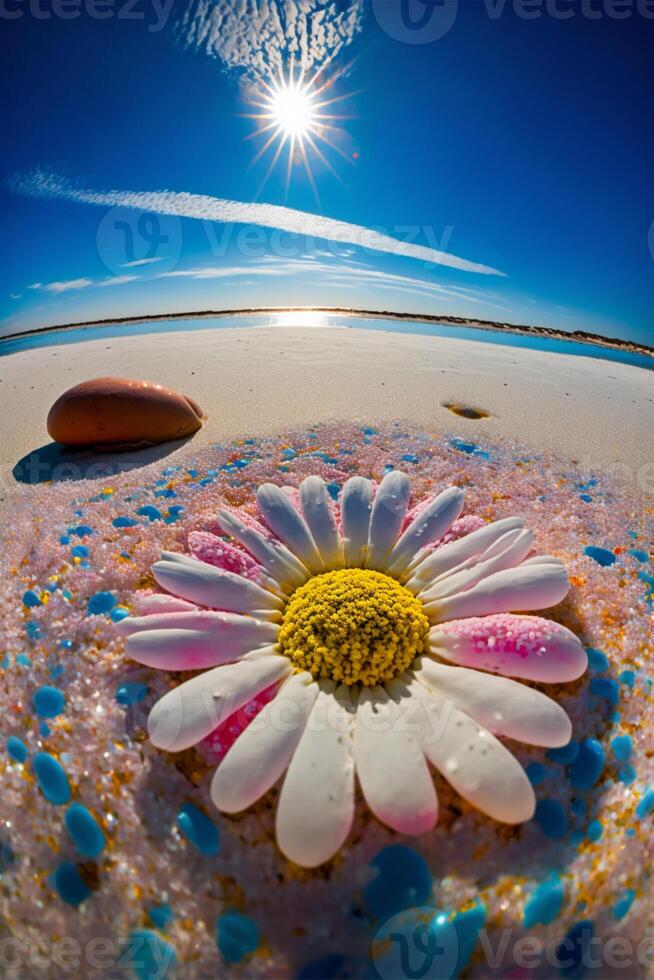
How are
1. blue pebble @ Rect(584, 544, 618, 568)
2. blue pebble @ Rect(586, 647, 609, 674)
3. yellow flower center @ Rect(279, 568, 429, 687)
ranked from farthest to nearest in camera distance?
→ blue pebble @ Rect(584, 544, 618, 568) → blue pebble @ Rect(586, 647, 609, 674) → yellow flower center @ Rect(279, 568, 429, 687)

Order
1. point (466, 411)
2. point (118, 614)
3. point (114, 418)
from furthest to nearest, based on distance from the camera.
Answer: point (466, 411), point (114, 418), point (118, 614)

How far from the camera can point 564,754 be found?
1067 millimetres

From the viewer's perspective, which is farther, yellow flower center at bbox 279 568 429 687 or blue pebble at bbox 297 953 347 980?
yellow flower center at bbox 279 568 429 687

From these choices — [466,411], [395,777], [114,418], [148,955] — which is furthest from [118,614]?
[466,411]

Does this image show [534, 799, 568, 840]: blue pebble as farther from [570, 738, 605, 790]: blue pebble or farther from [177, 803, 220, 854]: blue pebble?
[177, 803, 220, 854]: blue pebble

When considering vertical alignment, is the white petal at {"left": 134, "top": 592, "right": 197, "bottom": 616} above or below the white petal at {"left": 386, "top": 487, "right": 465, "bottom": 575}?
below

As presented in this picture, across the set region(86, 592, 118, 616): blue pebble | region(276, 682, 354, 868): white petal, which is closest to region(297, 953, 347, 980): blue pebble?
region(276, 682, 354, 868): white petal

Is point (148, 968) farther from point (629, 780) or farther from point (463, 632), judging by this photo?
point (629, 780)

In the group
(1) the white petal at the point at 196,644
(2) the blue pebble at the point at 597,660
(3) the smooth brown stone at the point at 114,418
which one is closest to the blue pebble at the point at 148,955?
(1) the white petal at the point at 196,644

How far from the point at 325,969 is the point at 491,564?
89cm

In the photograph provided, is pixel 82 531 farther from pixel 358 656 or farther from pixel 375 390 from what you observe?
pixel 375 390

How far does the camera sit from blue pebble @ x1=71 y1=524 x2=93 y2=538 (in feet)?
5.88

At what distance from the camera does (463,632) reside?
3.82ft

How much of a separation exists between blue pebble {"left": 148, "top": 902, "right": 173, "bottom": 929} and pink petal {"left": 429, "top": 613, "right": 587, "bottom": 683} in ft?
2.39
